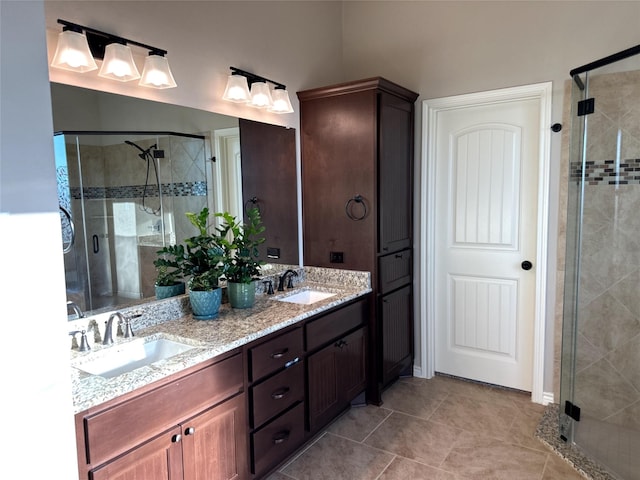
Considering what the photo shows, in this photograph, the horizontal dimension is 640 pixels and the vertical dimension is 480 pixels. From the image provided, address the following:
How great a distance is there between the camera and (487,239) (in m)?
3.19

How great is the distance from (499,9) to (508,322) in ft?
7.00

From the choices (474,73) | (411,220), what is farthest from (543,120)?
(411,220)

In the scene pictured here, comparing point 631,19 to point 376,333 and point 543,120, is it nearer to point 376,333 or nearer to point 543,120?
point 543,120

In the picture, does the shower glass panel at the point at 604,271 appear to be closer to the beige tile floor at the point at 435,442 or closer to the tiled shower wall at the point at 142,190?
the beige tile floor at the point at 435,442

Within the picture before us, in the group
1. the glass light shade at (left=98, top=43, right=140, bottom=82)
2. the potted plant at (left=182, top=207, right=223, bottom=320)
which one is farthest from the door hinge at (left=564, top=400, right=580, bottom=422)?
the glass light shade at (left=98, top=43, right=140, bottom=82)

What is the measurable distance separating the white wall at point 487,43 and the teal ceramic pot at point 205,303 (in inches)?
72.5

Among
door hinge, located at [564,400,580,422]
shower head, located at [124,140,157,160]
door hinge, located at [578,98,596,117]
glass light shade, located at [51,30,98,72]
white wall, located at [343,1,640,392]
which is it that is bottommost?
door hinge, located at [564,400,580,422]

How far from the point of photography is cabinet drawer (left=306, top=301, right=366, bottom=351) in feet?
7.83

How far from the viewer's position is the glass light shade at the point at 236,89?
2457mm

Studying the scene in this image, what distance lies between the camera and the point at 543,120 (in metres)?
2.83

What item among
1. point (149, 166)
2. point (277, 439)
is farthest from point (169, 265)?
point (277, 439)

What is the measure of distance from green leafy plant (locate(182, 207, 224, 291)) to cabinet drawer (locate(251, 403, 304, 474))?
0.73 metres

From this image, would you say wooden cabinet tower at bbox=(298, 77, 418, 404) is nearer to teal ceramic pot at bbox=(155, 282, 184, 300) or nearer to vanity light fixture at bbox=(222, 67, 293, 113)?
vanity light fixture at bbox=(222, 67, 293, 113)

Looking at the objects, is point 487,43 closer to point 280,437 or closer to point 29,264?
point 280,437
